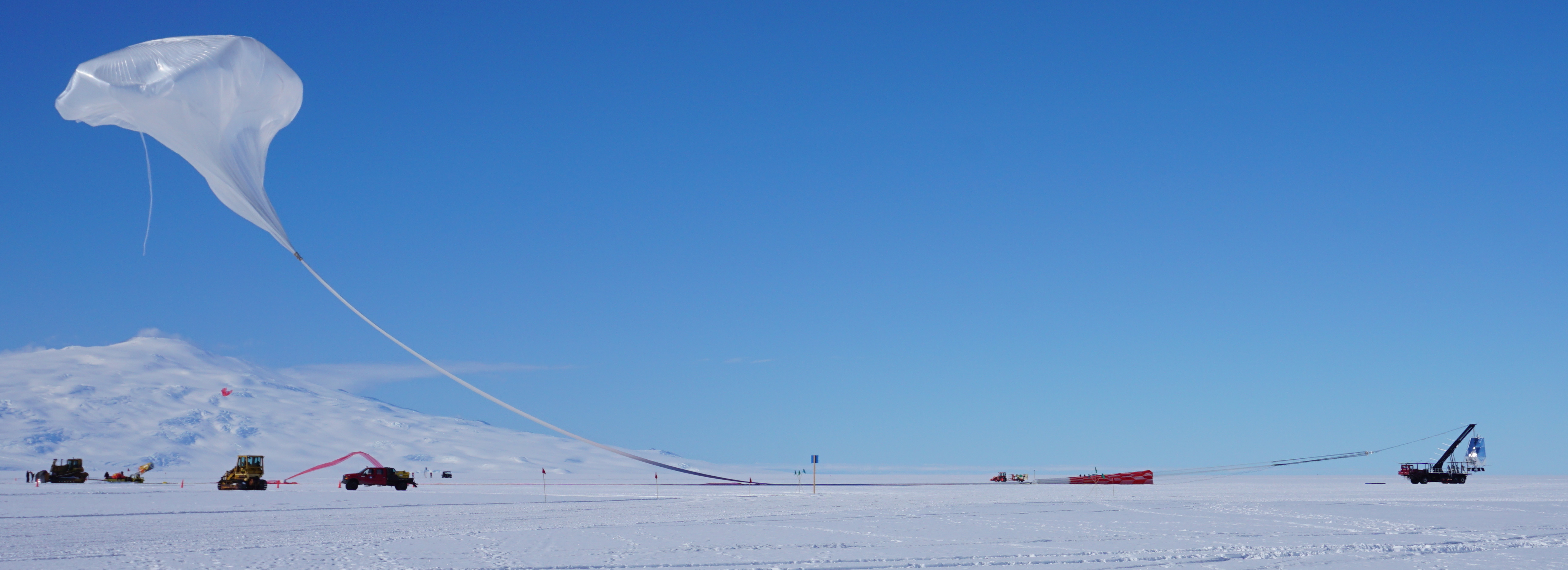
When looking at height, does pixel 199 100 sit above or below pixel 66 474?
above

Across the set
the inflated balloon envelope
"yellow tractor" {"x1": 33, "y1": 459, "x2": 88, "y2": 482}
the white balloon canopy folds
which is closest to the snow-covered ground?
the inflated balloon envelope

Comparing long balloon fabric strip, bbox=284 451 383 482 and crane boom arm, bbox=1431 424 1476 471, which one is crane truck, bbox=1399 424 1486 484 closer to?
crane boom arm, bbox=1431 424 1476 471

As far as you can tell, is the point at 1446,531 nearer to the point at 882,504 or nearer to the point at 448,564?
the point at 882,504

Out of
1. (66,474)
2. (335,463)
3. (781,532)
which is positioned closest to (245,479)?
(335,463)

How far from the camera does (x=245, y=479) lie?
4638 centimetres

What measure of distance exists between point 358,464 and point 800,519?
421ft

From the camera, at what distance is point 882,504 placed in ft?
105

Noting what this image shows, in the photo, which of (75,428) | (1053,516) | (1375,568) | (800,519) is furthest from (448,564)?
(75,428)

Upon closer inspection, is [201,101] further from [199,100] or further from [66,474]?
[66,474]

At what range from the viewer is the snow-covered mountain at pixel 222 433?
139250 mm

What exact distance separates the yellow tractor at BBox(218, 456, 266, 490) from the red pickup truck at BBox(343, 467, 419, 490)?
365 centimetres

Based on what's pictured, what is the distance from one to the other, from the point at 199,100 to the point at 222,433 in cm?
16980

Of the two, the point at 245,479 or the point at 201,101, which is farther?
the point at 245,479

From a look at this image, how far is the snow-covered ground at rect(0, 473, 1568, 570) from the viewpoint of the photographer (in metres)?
14.7
